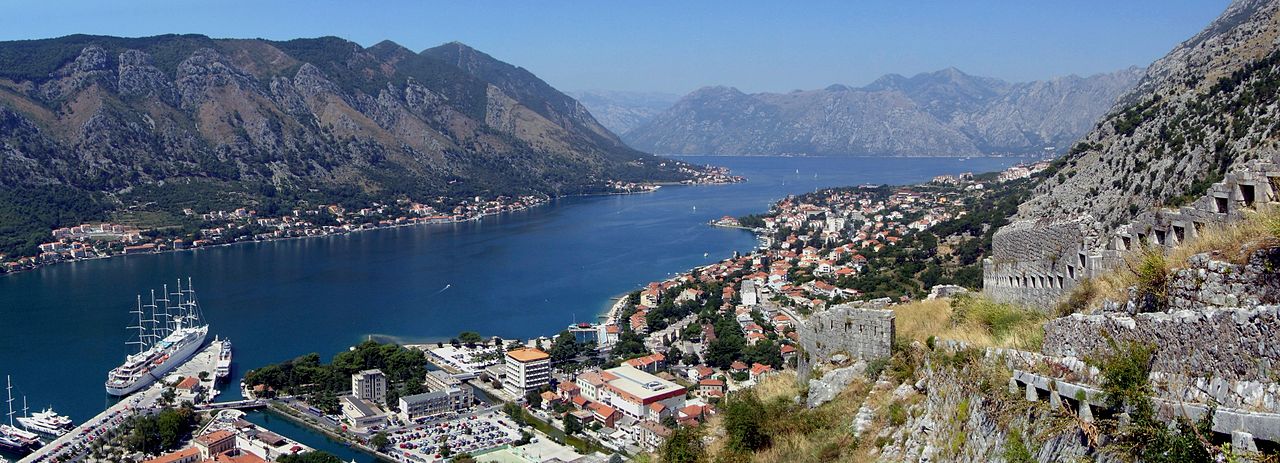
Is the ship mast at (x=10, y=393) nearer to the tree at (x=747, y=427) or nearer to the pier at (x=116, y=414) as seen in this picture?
the pier at (x=116, y=414)

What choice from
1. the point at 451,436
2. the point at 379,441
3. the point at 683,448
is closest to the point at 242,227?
the point at 379,441

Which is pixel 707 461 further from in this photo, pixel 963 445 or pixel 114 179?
pixel 114 179

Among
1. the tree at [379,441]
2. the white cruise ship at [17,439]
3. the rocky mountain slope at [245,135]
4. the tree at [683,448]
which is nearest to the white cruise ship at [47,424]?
the white cruise ship at [17,439]

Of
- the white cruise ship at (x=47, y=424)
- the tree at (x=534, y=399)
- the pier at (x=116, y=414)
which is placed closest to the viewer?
the pier at (x=116, y=414)

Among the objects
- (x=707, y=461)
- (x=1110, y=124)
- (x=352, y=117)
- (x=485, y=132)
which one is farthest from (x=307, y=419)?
(x=485, y=132)

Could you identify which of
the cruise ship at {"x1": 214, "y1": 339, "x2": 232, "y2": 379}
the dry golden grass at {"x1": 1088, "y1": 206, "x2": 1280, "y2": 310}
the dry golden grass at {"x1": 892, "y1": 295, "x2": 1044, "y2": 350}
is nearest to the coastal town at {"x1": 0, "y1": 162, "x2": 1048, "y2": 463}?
the cruise ship at {"x1": 214, "y1": 339, "x2": 232, "y2": 379}
